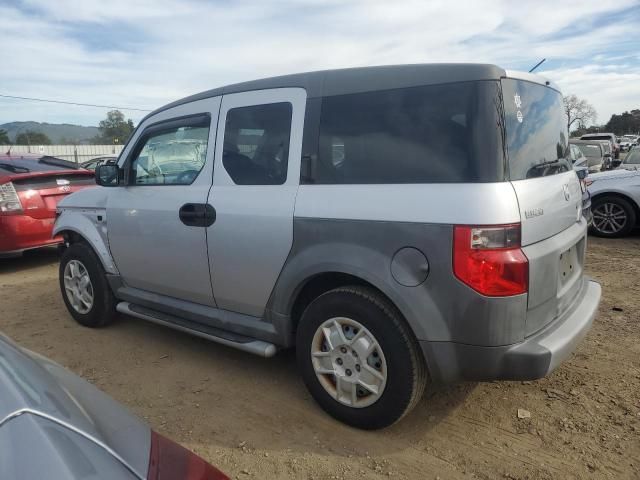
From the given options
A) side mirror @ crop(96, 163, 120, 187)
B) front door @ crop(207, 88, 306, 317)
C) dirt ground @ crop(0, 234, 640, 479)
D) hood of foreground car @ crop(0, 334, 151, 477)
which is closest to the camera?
hood of foreground car @ crop(0, 334, 151, 477)

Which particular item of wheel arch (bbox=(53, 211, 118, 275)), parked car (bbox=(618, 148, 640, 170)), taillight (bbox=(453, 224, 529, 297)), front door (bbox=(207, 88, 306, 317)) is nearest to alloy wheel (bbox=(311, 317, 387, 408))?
front door (bbox=(207, 88, 306, 317))

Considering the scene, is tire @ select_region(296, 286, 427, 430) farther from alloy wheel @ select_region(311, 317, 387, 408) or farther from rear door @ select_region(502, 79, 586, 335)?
rear door @ select_region(502, 79, 586, 335)

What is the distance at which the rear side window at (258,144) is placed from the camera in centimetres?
315

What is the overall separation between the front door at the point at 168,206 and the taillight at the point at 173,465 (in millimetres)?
2051

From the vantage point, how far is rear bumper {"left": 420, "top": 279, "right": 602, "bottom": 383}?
2471mm

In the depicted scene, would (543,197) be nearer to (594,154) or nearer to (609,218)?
(609,218)

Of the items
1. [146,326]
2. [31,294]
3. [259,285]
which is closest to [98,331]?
[146,326]

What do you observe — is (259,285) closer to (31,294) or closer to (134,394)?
(134,394)

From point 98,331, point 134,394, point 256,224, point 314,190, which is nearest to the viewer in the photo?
point 314,190

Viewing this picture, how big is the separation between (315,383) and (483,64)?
197 cm

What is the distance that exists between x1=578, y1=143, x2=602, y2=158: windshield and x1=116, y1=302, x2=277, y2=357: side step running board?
15.5m

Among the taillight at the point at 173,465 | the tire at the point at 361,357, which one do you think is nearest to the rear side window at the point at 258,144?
the tire at the point at 361,357

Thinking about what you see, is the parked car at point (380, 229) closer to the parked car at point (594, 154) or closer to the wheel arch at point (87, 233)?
the wheel arch at point (87, 233)

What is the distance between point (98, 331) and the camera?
15.1 ft
